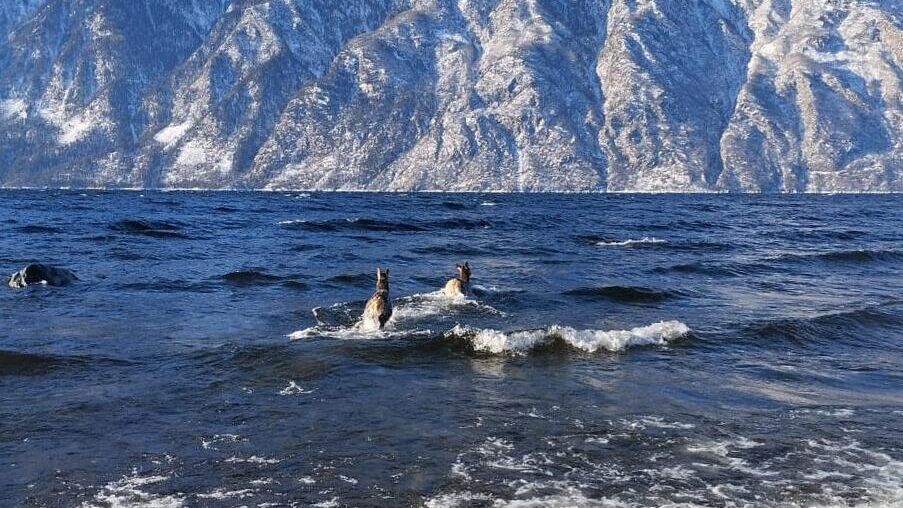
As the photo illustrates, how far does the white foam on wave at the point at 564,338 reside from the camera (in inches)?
663

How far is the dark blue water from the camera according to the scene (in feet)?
29.9

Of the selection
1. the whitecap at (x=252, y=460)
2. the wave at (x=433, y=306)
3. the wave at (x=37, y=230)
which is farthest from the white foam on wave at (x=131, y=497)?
the wave at (x=37, y=230)

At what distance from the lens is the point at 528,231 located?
61969mm

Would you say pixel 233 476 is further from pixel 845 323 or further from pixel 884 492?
pixel 845 323

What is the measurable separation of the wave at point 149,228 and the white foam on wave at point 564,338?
40972 mm

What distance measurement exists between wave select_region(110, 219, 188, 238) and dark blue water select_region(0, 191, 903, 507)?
23.9m

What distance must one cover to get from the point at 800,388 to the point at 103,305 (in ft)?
66.2

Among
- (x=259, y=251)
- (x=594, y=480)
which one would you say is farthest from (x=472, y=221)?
(x=594, y=480)

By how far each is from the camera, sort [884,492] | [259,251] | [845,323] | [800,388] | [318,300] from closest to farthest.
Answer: [884,492] < [800,388] < [845,323] < [318,300] < [259,251]

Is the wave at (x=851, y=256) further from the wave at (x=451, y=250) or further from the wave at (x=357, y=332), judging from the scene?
the wave at (x=357, y=332)

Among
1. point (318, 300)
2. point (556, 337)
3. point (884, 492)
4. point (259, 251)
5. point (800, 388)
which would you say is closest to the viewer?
point (884, 492)

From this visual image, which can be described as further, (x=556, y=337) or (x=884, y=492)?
(x=556, y=337)

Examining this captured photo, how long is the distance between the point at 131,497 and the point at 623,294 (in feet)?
66.3

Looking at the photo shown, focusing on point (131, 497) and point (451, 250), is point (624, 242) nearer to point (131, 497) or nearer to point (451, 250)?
point (451, 250)
